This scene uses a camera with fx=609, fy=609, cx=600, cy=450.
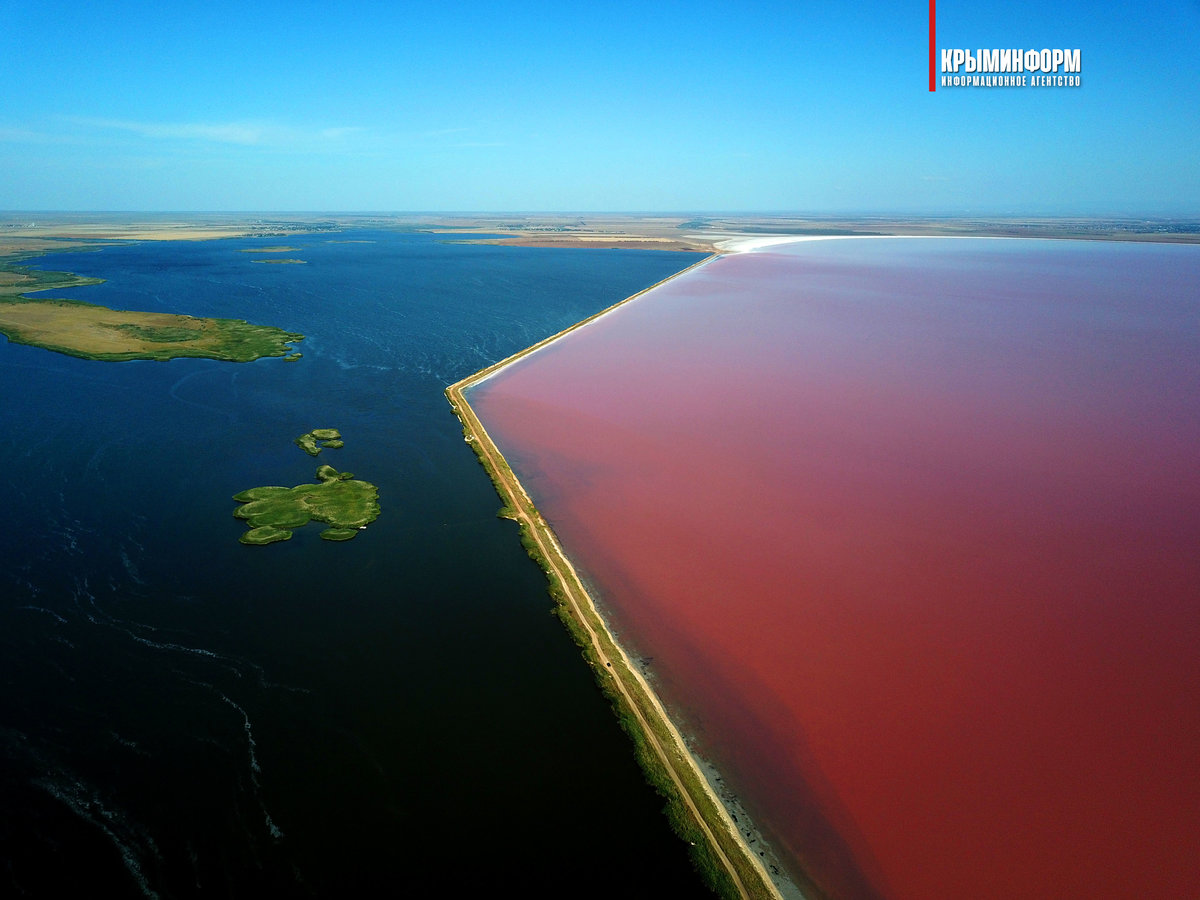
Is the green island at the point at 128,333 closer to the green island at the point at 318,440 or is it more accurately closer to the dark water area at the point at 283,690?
the dark water area at the point at 283,690

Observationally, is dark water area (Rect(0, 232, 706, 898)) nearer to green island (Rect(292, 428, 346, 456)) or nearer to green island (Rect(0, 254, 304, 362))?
green island (Rect(292, 428, 346, 456))

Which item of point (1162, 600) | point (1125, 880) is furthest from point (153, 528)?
point (1162, 600)

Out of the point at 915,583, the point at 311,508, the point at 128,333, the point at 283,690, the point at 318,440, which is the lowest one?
the point at 283,690

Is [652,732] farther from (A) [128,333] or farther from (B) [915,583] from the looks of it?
(A) [128,333]

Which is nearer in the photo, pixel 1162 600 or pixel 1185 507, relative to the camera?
pixel 1162 600

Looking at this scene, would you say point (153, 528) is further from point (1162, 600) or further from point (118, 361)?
point (1162, 600)

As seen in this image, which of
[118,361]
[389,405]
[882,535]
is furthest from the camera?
[118,361]

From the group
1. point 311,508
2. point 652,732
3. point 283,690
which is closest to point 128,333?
point 311,508
